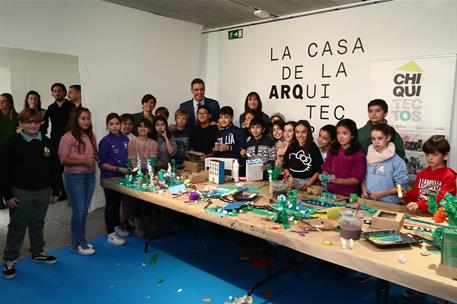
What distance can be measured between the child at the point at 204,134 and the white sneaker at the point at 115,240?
1329mm

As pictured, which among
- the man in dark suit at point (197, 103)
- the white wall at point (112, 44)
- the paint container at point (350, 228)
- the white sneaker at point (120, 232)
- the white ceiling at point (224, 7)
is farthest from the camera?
the white ceiling at point (224, 7)

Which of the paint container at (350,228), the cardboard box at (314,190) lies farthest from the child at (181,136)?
the paint container at (350,228)

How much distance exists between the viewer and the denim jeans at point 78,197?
130 inches

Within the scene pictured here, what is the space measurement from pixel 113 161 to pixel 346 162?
7.58 ft

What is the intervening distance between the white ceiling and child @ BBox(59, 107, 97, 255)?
249 centimetres

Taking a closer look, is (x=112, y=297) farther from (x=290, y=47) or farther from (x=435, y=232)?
(x=290, y=47)

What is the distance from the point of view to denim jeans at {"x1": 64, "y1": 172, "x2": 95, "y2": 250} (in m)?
3.30

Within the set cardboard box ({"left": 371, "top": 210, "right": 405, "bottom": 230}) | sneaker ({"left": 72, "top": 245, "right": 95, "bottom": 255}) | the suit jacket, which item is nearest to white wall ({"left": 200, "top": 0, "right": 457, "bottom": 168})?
the suit jacket

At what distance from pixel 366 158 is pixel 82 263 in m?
2.75

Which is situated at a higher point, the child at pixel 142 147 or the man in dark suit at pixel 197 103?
the man in dark suit at pixel 197 103

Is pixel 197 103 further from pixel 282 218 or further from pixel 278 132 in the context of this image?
pixel 282 218

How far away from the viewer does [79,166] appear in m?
3.30

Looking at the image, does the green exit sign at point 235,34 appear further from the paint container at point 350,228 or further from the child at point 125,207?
the paint container at point 350,228

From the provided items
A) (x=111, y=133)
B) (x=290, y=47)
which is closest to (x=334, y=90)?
(x=290, y=47)
